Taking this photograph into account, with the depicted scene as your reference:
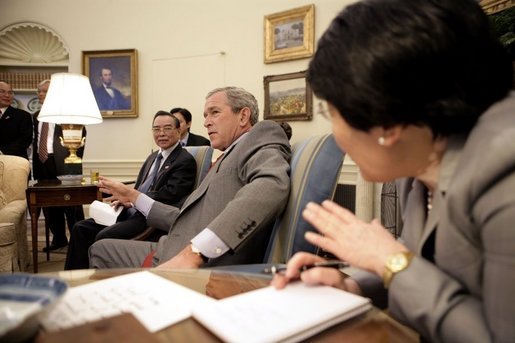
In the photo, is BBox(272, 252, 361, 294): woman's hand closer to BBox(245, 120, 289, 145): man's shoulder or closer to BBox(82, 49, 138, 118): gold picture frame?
BBox(245, 120, 289, 145): man's shoulder

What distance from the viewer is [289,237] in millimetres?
1380

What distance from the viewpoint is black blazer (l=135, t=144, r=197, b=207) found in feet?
8.34

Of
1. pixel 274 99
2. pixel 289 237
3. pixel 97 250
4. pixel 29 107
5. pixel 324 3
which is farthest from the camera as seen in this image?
pixel 29 107

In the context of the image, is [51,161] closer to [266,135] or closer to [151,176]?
[151,176]

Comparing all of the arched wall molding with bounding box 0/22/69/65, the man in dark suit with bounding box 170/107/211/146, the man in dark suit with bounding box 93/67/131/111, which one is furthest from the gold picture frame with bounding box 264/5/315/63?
the arched wall molding with bounding box 0/22/69/65

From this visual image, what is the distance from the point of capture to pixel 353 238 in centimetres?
76

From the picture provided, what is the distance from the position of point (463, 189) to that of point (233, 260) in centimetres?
103

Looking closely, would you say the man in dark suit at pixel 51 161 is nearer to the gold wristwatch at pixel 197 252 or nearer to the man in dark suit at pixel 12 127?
the man in dark suit at pixel 12 127

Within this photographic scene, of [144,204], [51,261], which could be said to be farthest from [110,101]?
[144,204]

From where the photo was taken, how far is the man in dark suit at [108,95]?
5098 millimetres

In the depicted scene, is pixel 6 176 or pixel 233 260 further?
pixel 6 176

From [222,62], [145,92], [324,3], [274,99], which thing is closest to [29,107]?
[145,92]

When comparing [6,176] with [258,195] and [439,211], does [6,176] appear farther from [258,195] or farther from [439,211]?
[439,211]

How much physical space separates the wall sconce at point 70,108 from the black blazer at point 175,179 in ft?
3.41
